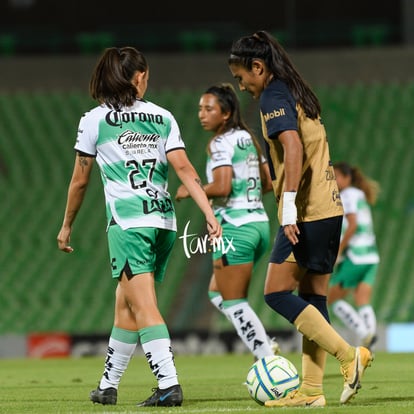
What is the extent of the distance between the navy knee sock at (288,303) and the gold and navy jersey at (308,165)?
1.44 feet

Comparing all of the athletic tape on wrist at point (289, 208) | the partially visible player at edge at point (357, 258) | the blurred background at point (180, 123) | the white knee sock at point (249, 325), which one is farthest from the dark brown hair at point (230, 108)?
the blurred background at point (180, 123)

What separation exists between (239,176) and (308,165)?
2042mm

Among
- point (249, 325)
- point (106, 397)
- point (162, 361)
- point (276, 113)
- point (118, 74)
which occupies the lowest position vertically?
point (249, 325)

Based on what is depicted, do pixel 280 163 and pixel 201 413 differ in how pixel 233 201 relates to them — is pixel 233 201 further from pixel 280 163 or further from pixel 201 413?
pixel 201 413

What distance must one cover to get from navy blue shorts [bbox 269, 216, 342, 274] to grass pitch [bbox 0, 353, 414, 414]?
81 cm

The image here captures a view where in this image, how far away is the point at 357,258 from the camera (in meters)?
11.7

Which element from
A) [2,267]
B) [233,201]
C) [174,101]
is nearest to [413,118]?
[174,101]

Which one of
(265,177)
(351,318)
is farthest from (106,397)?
(351,318)

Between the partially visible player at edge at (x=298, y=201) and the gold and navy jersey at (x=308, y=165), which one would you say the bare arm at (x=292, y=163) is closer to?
the partially visible player at edge at (x=298, y=201)

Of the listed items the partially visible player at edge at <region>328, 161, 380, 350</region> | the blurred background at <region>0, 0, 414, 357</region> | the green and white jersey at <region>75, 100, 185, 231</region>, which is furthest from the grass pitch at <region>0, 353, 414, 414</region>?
the blurred background at <region>0, 0, 414, 357</region>

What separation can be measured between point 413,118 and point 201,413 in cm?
1566

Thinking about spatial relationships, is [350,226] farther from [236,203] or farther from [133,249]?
[133,249]

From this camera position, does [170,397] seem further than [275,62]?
No

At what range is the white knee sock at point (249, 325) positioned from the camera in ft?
25.0
